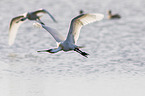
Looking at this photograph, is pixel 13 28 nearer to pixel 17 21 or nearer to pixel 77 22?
pixel 17 21

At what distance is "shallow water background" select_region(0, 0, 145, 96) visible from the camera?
11.0 m

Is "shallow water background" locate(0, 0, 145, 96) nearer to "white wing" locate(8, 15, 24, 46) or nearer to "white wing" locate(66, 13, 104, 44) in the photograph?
"white wing" locate(8, 15, 24, 46)

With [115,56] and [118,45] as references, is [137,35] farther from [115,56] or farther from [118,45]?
[115,56]

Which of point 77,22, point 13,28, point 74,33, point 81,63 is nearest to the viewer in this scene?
point 77,22

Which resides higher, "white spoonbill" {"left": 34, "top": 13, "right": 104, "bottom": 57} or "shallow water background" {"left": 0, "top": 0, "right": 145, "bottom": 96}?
"white spoonbill" {"left": 34, "top": 13, "right": 104, "bottom": 57}

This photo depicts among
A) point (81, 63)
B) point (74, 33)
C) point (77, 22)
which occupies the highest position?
A: point (77, 22)

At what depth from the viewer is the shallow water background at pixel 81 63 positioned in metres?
11.0

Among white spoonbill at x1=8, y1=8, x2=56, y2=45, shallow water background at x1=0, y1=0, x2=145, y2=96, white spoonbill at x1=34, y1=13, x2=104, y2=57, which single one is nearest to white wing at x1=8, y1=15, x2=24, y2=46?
white spoonbill at x1=8, y1=8, x2=56, y2=45

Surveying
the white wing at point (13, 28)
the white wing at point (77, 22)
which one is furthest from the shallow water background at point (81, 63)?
the white wing at point (77, 22)

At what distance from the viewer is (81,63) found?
13.6 meters

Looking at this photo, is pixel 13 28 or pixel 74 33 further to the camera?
pixel 13 28

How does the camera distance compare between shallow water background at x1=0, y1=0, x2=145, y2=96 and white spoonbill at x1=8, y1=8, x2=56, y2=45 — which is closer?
shallow water background at x1=0, y1=0, x2=145, y2=96

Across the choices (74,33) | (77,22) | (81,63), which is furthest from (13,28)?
(77,22)

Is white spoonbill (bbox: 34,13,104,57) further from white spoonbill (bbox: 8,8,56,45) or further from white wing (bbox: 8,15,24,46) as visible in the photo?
white wing (bbox: 8,15,24,46)
